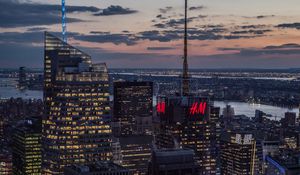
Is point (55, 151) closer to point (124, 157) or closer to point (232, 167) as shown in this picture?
point (124, 157)

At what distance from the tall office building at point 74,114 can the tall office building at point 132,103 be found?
116 ft

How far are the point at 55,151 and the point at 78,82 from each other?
215 inches

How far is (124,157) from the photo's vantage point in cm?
5631

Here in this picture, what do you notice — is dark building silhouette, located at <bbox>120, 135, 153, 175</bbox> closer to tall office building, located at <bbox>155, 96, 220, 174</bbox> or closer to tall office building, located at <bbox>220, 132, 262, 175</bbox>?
tall office building, located at <bbox>155, 96, 220, 174</bbox>

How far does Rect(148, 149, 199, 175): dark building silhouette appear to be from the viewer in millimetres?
36219

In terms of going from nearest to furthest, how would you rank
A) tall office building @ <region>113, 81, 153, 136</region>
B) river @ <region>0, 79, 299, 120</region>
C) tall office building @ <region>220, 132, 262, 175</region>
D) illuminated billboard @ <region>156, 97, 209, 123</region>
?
illuminated billboard @ <region>156, 97, 209, 123</region>, tall office building @ <region>220, 132, 262, 175</region>, tall office building @ <region>113, 81, 153, 136</region>, river @ <region>0, 79, 299, 120</region>

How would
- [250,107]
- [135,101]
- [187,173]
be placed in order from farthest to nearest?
[250,107]
[135,101]
[187,173]

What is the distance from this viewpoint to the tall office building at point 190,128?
6038 centimetres

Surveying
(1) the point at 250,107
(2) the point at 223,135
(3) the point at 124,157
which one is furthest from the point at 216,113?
(1) the point at 250,107

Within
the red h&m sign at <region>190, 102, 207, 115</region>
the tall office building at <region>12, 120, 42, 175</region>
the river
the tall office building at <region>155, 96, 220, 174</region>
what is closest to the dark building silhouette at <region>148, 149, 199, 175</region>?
the tall office building at <region>12, 120, 42, 175</region>

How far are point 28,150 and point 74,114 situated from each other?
652 inches

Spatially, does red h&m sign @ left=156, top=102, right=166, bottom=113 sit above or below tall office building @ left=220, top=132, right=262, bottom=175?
above

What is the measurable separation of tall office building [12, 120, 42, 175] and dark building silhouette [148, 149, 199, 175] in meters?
19.7

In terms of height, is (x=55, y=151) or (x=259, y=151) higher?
(x=55, y=151)
